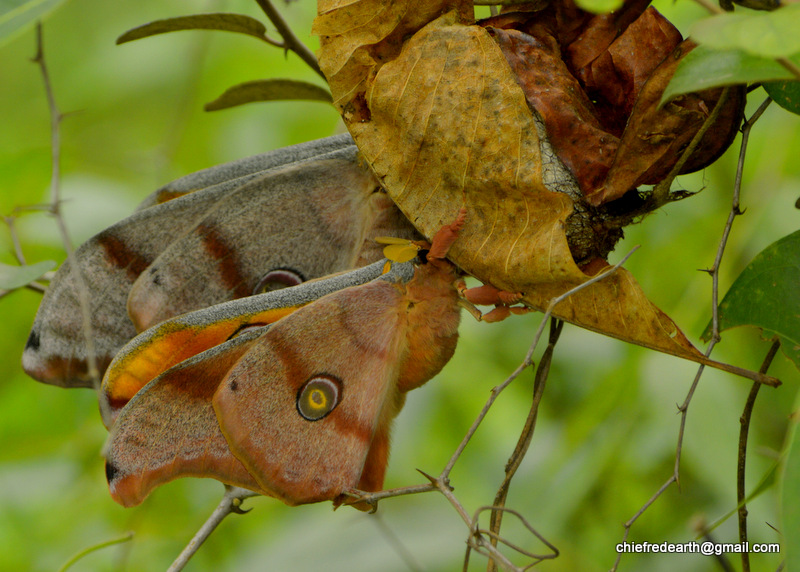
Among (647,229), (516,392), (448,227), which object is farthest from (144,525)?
(647,229)

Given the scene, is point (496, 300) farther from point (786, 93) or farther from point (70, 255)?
point (70, 255)

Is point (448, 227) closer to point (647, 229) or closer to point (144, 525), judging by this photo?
point (647, 229)

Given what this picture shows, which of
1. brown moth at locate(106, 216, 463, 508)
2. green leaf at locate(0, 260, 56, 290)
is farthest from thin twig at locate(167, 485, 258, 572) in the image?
green leaf at locate(0, 260, 56, 290)

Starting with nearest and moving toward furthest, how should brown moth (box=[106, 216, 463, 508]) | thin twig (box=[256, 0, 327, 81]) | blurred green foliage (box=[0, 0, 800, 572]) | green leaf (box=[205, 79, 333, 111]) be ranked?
brown moth (box=[106, 216, 463, 508]), thin twig (box=[256, 0, 327, 81]), green leaf (box=[205, 79, 333, 111]), blurred green foliage (box=[0, 0, 800, 572])

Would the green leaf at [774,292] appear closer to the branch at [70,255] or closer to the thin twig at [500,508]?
the thin twig at [500,508]

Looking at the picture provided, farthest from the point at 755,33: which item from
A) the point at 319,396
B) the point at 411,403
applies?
the point at 411,403

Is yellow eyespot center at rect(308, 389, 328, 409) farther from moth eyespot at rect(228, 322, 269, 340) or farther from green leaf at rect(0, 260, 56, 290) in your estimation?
green leaf at rect(0, 260, 56, 290)

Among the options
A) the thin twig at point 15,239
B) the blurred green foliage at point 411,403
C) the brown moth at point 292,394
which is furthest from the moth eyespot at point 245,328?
the thin twig at point 15,239
